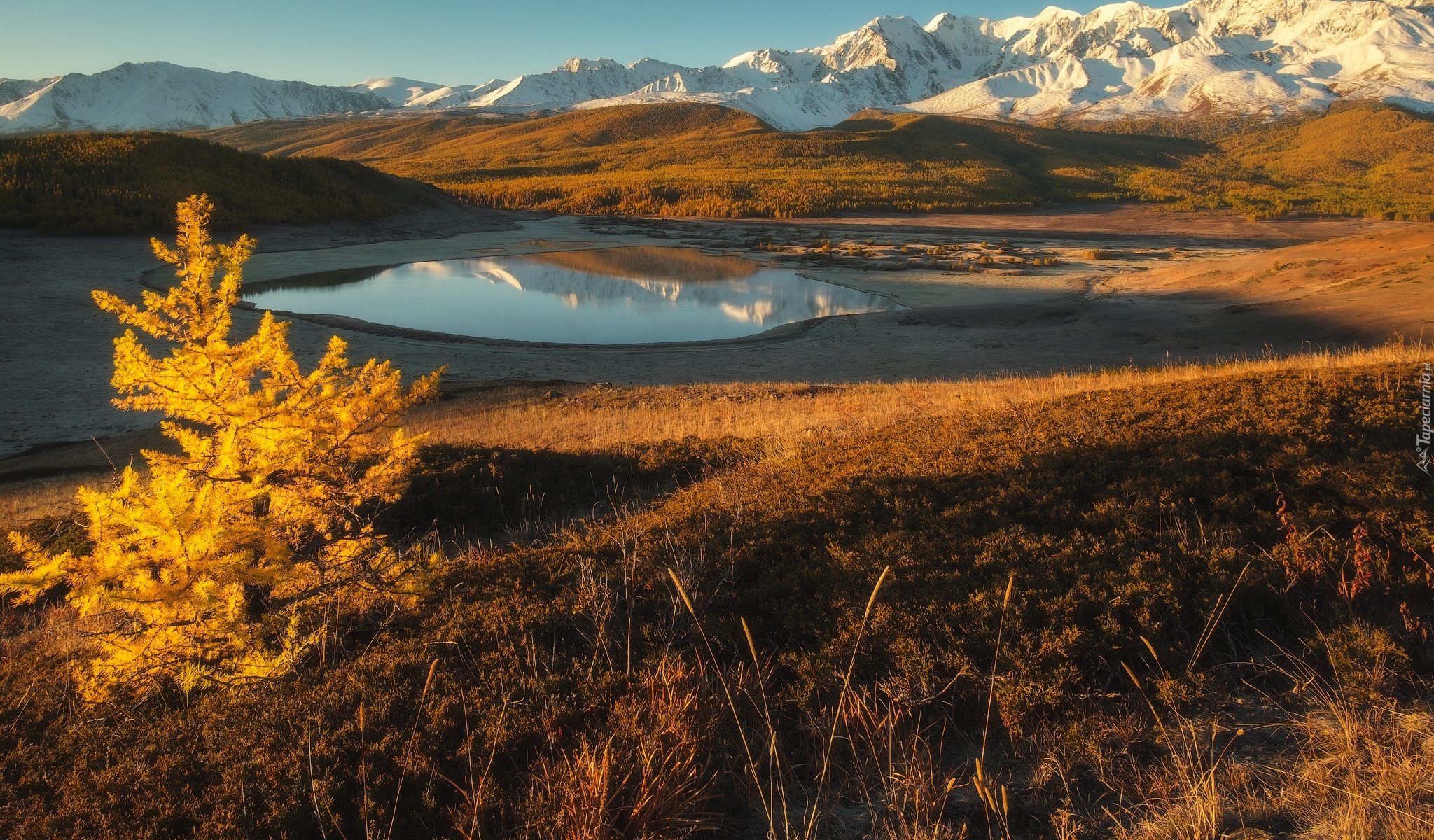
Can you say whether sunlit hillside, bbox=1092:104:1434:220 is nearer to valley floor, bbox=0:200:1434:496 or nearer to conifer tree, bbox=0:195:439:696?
valley floor, bbox=0:200:1434:496

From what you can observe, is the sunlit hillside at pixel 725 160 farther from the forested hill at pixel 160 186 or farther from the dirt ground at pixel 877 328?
the dirt ground at pixel 877 328

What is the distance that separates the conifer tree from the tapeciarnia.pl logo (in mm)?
7069

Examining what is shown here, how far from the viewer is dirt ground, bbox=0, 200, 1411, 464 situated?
1825cm

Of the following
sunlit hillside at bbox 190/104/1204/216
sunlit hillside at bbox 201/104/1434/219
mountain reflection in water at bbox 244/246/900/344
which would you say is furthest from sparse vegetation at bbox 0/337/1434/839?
sunlit hillside at bbox 201/104/1434/219

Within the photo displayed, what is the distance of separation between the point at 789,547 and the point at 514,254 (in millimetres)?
46289

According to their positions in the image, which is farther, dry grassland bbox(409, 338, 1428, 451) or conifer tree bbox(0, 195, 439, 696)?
dry grassland bbox(409, 338, 1428, 451)

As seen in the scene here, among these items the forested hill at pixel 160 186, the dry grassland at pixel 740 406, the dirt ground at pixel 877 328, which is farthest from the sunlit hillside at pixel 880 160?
the dry grassland at pixel 740 406

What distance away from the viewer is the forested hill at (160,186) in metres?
38.4

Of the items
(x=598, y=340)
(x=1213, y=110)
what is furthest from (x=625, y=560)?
(x=1213, y=110)

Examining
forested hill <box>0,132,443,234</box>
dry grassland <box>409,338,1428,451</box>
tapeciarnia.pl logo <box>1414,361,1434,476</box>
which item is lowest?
dry grassland <box>409,338,1428,451</box>

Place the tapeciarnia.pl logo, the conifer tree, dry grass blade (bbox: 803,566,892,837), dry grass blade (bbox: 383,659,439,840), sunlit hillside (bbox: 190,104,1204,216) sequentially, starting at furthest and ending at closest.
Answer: sunlit hillside (bbox: 190,104,1204,216) → the tapeciarnia.pl logo → the conifer tree → dry grass blade (bbox: 383,659,439,840) → dry grass blade (bbox: 803,566,892,837)

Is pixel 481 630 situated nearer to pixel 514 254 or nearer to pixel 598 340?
pixel 598 340

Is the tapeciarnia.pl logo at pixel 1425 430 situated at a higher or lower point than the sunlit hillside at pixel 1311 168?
lower

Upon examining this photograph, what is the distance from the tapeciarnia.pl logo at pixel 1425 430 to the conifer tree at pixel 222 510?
7069mm
